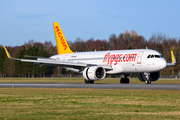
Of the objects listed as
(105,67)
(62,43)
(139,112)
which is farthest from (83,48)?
(139,112)

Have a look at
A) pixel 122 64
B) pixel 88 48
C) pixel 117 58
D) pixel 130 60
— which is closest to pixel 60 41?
pixel 117 58

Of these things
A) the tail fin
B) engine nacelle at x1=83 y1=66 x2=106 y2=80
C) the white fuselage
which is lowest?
engine nacelle at x1=83 y1=66 x2=106 y2=80

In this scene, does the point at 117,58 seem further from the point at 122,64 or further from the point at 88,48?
the point at 88,48

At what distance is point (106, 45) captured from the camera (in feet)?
470

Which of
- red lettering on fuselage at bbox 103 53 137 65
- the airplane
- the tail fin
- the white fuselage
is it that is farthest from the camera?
the tail fin

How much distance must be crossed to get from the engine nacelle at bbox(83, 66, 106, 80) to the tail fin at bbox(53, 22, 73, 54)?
1241 centimetres

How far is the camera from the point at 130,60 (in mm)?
40469

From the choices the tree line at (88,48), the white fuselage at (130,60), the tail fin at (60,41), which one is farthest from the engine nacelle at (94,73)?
the tree line at (88,48)

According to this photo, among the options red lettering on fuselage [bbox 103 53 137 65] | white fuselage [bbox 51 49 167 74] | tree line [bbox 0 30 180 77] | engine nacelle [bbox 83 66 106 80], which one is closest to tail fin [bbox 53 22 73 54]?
white fuselage [bbox 51 49 167 74]

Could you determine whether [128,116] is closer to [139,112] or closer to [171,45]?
[139,112]

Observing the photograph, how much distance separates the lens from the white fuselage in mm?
38750

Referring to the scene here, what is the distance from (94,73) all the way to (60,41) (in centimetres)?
1539

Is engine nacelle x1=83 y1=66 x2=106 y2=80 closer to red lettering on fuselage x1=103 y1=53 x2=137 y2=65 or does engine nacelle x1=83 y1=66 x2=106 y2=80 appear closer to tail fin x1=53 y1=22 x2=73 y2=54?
red lettering on fuselage x1=103 y1=53 x2=137 y2=65

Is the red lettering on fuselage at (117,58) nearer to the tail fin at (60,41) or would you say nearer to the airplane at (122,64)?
the airplane at (122,64)
